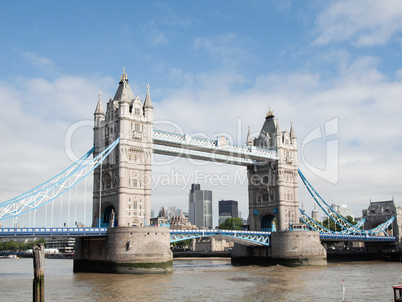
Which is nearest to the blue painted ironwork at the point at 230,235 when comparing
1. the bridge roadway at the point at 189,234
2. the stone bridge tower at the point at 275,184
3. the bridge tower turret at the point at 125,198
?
the bridge roadway at the point at 189,234

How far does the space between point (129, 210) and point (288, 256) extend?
2200 cm

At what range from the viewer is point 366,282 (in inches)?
1502

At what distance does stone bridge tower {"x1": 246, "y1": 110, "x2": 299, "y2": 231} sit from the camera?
214 ft

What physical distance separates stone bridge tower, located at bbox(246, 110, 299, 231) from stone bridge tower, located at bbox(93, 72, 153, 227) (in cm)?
2168

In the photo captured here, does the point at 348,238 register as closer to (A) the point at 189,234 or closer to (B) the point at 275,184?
(B) the point at 275,184

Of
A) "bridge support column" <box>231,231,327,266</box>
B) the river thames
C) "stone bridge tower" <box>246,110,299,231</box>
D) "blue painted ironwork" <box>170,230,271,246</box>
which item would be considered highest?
"stone bridge tower" <box>246,110,299,231</box>

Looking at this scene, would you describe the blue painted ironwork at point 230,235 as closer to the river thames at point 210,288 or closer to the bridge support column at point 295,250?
the bridge support column at point 295,250

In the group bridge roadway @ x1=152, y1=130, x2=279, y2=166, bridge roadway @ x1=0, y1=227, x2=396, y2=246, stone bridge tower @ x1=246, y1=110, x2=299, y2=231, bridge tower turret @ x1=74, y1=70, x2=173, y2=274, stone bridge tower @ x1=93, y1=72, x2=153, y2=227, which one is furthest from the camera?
stone bridge tower @ x1=246, y1=110, x2=299, y2=231

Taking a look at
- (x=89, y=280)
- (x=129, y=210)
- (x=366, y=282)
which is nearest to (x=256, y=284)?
(x=366, y=282)

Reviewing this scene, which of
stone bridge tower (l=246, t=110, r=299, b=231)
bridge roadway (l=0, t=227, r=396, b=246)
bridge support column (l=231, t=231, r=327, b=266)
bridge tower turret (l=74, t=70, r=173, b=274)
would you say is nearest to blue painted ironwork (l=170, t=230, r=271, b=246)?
bridge roadway (l=0, t=227, r=396, b=246)

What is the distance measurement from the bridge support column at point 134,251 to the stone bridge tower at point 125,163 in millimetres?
3340

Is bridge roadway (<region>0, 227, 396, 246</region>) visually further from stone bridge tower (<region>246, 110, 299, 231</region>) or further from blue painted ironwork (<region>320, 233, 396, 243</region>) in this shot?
stone bridge tower (<region>246, 110, 299, 231</region>)

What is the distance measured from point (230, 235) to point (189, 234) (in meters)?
6.32

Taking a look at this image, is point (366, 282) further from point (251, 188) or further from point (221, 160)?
point (251, 188)
